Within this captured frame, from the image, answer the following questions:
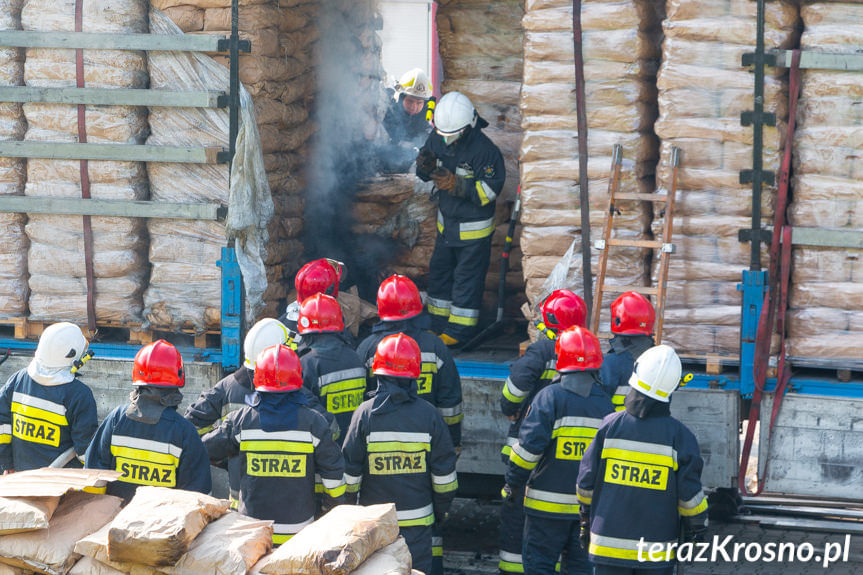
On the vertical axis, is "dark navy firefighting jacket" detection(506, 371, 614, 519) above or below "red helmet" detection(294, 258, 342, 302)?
below

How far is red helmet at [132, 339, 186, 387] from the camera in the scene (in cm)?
575

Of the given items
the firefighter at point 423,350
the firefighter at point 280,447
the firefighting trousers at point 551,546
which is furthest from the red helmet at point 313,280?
the firefighting trousers at point 551,546

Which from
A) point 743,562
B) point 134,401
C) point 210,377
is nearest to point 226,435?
point 134,401

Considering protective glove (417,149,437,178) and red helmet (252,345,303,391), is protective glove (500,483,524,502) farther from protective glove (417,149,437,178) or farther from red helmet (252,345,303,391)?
protective glove (417,149,437,178)

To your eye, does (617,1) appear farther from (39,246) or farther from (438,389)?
(39,246)

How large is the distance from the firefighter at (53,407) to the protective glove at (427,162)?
328 cm

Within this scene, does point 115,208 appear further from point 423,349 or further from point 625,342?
point 625,342

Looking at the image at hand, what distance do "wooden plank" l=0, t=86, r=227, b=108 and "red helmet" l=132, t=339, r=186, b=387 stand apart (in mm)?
2713

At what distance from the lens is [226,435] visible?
19.3 feet

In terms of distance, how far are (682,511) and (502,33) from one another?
511 centimetres

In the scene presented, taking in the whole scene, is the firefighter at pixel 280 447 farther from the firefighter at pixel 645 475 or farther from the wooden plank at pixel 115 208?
the wooden plank at pixel 115 208

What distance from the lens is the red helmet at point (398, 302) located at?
23.6 feet

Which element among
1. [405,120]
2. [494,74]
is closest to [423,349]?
[494,74]

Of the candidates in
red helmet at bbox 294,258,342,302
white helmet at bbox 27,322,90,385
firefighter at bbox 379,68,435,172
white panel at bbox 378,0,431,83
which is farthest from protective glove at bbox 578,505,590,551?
white panel at bbox 378,0,431,83
